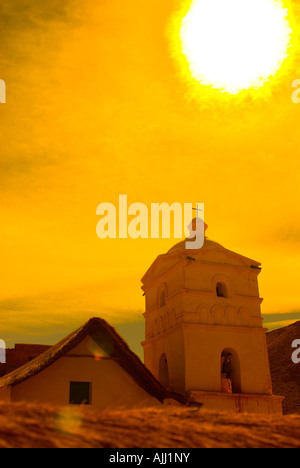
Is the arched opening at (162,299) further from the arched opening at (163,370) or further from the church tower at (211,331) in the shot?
the arched opening at (163,370)

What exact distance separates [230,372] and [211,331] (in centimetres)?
192

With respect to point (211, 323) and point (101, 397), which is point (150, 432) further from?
point (211, 323)

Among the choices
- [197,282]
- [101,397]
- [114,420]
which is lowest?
[114,420]

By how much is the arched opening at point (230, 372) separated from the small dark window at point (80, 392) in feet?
21.2

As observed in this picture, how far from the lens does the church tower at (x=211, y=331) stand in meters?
19.7

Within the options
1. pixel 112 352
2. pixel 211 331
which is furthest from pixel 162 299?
pixel 112 352

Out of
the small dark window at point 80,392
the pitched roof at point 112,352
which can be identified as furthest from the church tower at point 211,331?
the small dark window at point 80,392

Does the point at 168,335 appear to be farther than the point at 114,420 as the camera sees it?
Yes

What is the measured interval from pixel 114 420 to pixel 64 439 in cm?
89

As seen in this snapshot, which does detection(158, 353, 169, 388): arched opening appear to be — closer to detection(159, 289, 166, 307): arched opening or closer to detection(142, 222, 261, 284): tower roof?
detection(159, 289, 166, 307): arched opening

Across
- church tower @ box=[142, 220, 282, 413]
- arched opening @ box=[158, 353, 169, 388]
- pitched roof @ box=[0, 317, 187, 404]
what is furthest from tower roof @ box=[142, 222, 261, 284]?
pitched roof @ box=[0, 317, 187, 404]

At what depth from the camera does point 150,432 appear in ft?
16.3
